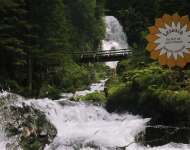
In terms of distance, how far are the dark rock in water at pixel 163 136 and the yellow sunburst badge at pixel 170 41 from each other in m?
3.22

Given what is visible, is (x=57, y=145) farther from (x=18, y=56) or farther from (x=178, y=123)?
(x=18, y=56)

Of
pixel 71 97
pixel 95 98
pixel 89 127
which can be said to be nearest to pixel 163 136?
pixel 89 127

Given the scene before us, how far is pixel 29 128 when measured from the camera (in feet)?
60.4

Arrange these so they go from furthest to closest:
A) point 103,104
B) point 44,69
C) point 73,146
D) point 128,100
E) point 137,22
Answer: point 137,22
point 44,69
point 103,104
point 128,100
point 73,146

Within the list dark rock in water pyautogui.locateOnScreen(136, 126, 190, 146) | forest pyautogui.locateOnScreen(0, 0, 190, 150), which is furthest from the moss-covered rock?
dark rock in water pyautogui.locateOnScreen(136, 126, 190, 146)

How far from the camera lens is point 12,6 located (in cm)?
2672

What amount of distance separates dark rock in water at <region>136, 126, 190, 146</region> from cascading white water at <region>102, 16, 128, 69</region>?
3310 cm

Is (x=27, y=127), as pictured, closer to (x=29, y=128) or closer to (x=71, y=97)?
(x=29, y=128)

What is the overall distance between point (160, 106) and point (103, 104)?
14.0 feet

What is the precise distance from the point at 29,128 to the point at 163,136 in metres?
4.48

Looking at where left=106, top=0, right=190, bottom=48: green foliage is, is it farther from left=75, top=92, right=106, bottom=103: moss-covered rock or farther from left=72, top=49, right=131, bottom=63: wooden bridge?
left=75, top=92, right=106, bottom=103: moss-covered rock

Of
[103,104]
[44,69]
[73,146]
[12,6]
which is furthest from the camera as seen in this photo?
[44,69]

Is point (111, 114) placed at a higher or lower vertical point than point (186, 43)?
lower

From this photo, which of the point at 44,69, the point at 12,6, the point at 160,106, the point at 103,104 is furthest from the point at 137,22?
the point at 160,106
